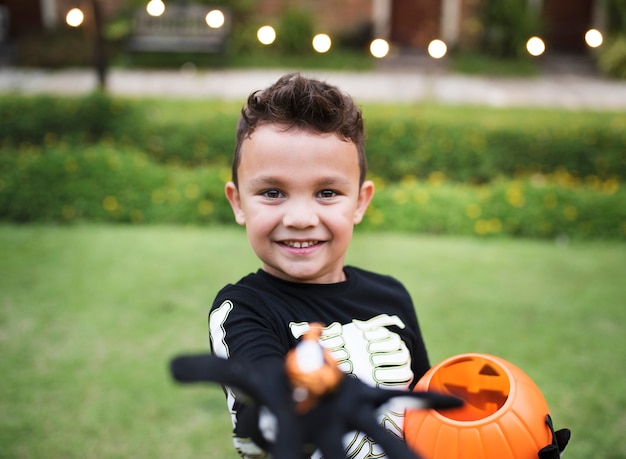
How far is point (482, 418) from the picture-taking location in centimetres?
159

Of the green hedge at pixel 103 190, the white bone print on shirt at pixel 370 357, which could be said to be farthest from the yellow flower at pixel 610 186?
the white bone print on shirt at pixel 370 357

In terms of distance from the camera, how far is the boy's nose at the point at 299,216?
4.74ft

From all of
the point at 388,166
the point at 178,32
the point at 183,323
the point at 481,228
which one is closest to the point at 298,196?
the point at 183,323

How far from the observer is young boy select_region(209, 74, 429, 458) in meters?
1.44

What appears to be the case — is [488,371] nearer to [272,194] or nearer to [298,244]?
[298,244]

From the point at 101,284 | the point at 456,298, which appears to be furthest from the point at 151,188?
the point at 456,298

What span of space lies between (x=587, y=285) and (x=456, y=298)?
3.28 feet

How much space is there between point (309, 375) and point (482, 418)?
84 cm

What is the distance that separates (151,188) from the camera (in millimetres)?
6152

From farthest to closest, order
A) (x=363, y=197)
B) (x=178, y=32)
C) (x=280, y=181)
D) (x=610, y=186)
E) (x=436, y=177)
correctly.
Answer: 1. (x=178, y=32)
2. (x=436, y=177)
3. (x=610, y=186)
4. (x=363, y=197)
5. (x=280, y=181)

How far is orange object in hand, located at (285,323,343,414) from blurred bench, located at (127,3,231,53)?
38.1 ft

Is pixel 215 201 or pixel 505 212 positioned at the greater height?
pixel 215 201

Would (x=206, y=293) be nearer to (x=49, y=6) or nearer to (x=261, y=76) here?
(x=261, y=76)

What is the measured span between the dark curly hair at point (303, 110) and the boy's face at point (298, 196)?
2cm
